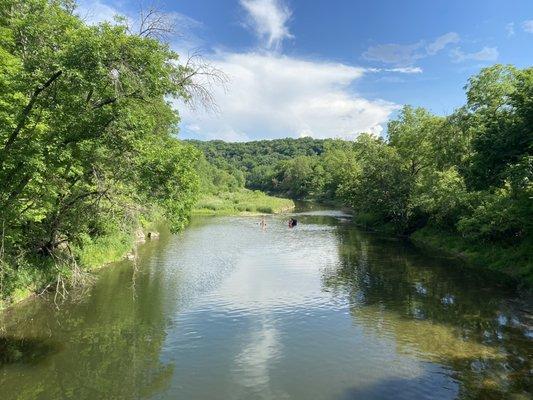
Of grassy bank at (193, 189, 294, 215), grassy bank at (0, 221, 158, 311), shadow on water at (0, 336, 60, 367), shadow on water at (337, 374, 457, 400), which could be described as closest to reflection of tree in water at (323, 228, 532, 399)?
shadow on water at (337, 374, 457, 400)

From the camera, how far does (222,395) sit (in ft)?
47.5

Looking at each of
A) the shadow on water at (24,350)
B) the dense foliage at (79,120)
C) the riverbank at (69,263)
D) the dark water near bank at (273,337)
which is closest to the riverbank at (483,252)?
the dark water near bank at (273,337)

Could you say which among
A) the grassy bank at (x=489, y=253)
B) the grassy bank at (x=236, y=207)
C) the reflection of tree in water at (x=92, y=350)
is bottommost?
the reflection of tree in water at (x=92, y=350)

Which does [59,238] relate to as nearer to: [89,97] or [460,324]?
[89,97]

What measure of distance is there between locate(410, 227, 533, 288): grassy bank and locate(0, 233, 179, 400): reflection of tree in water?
23.1m

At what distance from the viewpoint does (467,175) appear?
40969mm

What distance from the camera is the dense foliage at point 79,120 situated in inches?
540

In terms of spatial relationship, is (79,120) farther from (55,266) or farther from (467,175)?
(467,175)

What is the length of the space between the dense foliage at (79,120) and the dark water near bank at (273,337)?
414 cm

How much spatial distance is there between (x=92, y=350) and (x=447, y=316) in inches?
662

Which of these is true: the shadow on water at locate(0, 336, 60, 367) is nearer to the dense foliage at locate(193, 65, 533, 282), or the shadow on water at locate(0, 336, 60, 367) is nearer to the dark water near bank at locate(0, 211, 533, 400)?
the dark water near bank at locate(0, 211, 533, 400)

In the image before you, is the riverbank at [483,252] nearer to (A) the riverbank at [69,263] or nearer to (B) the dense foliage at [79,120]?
(B) the dense foliage at [79,120]

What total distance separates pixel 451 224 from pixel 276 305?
28.9m

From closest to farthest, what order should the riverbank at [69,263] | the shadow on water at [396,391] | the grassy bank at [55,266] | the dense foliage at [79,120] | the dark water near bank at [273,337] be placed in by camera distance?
the dense foliage at [79,120] → the shadow on water at [396,391] → the dark water near bank at [273,337] → the grassy bank at [55,266] → the riverbank at [69,263]
